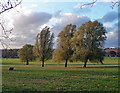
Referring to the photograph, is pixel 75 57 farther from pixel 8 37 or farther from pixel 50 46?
pixel 8 37

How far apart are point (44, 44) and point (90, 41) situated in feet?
50.6

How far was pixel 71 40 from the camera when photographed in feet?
132

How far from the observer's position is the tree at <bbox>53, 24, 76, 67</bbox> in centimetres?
4297

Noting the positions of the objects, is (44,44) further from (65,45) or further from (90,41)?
(90,41)

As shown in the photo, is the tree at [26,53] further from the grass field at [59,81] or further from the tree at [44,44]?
the grass field at [59,81]

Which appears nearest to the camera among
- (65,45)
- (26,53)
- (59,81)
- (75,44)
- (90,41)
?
(59,81)

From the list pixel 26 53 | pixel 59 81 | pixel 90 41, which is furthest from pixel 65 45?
pixel 59 81

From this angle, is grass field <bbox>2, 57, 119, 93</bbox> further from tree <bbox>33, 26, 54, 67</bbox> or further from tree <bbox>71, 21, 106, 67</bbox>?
tree <bbox>33, 26, 54, 67</bbox>

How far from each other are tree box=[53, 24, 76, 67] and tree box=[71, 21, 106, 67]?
12.1 feet

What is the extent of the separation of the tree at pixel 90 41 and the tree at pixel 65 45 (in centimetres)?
369

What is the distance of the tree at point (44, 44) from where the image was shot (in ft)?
153

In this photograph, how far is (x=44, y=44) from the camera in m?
46.5

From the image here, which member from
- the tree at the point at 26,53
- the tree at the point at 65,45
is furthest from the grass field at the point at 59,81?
the tree at the point at 26,53

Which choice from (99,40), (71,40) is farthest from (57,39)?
(99,40)
